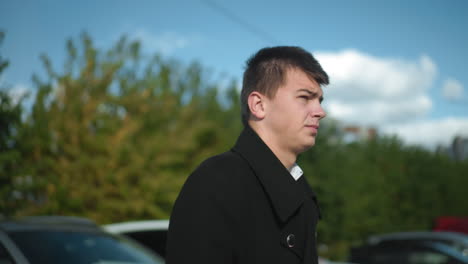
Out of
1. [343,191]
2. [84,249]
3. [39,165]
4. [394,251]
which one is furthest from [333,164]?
[84,249]

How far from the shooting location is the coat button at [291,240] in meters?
1.48

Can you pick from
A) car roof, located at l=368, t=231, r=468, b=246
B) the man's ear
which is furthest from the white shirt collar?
car roof, located at l=368, t=231, r=468, b=246

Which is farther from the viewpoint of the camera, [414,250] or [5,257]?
[414,250]

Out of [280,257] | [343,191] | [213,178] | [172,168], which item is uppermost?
[213,178]

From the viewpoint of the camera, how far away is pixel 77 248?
3961 mm

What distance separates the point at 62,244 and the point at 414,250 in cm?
546

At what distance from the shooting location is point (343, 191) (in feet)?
56.3

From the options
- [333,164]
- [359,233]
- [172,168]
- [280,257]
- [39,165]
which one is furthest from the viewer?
[359,233]

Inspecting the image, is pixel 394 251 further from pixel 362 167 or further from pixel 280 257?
pixel 362 167

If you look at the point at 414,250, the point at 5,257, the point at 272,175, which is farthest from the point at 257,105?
the point at 414,250

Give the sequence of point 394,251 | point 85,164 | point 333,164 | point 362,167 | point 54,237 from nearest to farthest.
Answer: point 54,237, point 394,251, point 85,164, point 333,164, point 362,167

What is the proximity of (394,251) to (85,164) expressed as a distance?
6.04 metres

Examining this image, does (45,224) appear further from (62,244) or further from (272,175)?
(272,175)

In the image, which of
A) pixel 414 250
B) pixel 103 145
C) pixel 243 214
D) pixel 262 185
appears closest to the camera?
pixel 243 214
